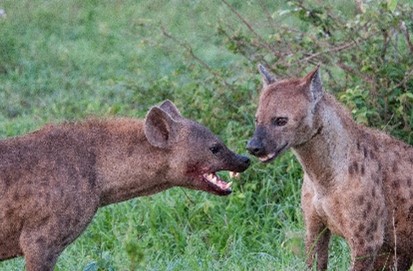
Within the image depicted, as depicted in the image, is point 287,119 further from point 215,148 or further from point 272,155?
point 215,148


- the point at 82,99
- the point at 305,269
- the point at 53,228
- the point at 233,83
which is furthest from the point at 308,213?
the point at 82,99

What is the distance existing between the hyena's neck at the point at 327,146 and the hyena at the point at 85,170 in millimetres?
390

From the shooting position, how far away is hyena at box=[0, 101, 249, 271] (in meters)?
6.66

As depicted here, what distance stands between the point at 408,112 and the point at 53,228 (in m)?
3.03

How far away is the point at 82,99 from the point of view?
474 inches

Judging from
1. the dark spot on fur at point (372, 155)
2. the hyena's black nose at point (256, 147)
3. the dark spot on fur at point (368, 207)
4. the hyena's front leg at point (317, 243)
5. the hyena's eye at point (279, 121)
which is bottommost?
the hyena's front leg at point (317, 243)

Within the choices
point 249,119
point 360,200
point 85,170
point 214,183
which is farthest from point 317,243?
point 249,119

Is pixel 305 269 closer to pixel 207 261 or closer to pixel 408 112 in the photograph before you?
pixel 207 261

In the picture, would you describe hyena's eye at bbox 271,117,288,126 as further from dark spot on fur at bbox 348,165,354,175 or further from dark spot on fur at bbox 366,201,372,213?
dark spot on fur at bbox 366,201,372,213

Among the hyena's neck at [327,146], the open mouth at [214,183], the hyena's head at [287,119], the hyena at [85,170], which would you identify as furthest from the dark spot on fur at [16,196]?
the hyena's neck at [327,146]

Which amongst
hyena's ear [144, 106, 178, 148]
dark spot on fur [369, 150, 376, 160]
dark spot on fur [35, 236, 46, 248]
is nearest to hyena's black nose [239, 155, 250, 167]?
hyena's ear [144, 106, 178, 148]

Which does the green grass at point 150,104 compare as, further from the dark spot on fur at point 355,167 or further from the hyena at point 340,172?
the dark spot on fur at point 355,167

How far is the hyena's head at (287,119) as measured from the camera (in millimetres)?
6906

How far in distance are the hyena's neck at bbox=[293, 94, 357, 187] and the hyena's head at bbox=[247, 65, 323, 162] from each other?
0.15 ft
